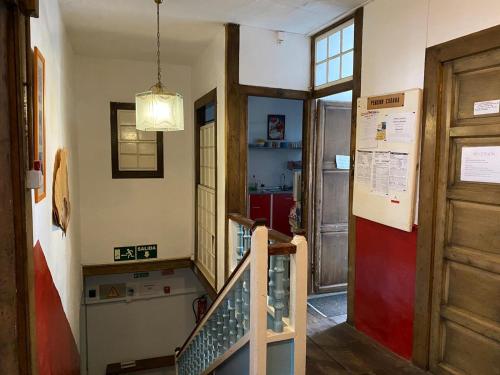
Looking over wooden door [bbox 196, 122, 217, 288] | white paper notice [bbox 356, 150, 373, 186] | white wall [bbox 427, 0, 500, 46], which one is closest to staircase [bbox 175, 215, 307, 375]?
white paper notice [bbox 356, 150, 373, 186]

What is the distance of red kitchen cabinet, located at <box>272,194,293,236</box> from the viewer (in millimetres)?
5531

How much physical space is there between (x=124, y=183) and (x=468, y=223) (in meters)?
3.77

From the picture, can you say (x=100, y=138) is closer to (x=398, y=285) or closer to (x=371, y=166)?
(x=371, y=166)

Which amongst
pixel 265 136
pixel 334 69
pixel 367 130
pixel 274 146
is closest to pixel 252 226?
pixel 367 130

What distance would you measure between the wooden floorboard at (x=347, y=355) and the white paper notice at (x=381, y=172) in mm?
1108

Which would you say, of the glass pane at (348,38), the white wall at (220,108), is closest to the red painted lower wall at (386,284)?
the white wall at (220,108)

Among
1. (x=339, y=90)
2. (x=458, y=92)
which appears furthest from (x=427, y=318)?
(x=339, y=90)

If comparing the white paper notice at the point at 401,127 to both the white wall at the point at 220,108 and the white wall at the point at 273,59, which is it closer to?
the white wall at the point at 273,59

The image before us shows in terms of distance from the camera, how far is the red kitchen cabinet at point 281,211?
5531 mm

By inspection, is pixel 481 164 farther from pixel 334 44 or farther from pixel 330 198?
pixel 330 198

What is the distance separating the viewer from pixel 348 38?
3.03 meters

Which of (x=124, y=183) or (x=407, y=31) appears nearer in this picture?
(x=407, y=31)

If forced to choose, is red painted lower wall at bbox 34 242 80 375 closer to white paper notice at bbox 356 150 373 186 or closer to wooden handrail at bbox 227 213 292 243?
wooden handrail at bbox 227 213 292 243

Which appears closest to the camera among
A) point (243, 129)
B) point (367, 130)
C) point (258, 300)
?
point (258, 300)
